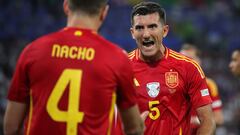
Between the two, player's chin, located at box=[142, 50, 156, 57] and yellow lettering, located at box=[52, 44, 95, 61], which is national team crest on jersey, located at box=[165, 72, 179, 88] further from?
yellow lettering, located at box=[52, 44, 95, 61]

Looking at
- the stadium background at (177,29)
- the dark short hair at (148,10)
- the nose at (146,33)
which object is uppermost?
the stadium background at (177,29)

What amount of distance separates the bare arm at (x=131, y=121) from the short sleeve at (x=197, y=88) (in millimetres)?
1650

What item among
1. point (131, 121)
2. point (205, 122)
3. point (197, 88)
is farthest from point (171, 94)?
point (131, 121)

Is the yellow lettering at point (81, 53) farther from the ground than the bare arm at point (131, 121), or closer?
farther from the ground

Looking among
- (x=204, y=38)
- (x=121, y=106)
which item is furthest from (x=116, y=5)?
(x=121, y=106)

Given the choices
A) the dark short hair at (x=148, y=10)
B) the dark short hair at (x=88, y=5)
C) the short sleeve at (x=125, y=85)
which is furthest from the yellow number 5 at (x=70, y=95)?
the dark short hair at (x=148, y=10)

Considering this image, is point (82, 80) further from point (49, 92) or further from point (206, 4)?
point (206, 4)

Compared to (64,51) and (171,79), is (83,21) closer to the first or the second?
(64,51)

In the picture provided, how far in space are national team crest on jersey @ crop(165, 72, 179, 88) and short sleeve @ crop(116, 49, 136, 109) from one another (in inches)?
69.9

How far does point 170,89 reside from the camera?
17.9 feet

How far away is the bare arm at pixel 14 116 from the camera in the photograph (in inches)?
144

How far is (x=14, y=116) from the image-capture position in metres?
3.68

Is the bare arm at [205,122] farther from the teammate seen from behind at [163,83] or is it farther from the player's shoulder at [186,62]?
the player's shoulder at [186,62]

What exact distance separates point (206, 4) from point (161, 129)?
1014 centimetres
